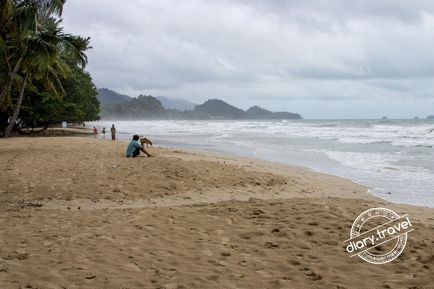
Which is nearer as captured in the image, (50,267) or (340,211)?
(50,267)

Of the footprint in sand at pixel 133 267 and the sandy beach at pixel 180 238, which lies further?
the footprint in sand at pixel 133 267

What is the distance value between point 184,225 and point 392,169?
11.3m

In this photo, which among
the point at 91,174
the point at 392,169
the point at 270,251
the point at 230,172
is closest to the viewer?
the point at 270,251

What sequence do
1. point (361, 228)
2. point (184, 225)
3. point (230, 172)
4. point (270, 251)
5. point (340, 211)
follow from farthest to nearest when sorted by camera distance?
1. point (230, 172)
2. point (340, 211)
3. point (184, 225)
4. point (361, 228)
5. point (270, 251)

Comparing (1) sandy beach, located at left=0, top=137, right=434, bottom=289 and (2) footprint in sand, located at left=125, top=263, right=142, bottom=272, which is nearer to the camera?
(1) sandy beach, located at left=0, top=137, right=434, bottom=289

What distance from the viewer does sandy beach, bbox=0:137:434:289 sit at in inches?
155

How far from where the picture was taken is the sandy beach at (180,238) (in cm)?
394

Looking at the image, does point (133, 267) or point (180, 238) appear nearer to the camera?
point (133, 267)

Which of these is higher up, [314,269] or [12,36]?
[12,36]

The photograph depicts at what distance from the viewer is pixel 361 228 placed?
5566 millimetres

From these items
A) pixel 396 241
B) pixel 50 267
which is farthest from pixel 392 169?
pixel 50 267

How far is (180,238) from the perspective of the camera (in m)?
5.32

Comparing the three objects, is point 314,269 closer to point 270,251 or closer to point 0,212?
point 270,251

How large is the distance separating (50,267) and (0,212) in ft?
10.9
